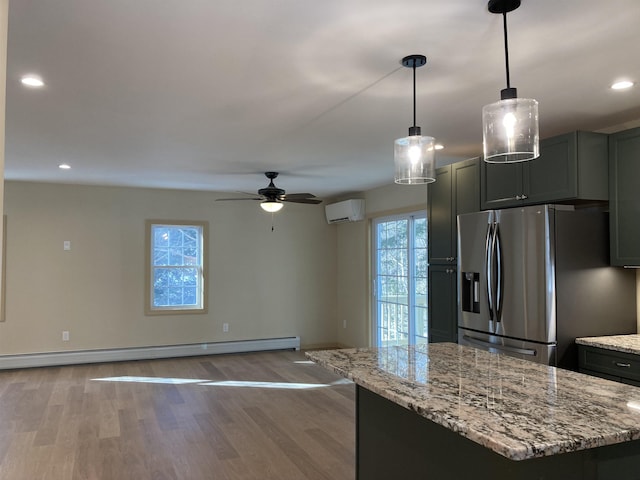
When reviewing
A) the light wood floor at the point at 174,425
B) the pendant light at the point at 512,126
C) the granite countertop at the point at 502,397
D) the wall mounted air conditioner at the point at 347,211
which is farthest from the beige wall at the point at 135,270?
the pendant light at the point at 512,126

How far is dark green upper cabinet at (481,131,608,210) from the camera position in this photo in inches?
127

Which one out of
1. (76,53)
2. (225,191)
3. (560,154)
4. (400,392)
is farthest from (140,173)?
(400,392)

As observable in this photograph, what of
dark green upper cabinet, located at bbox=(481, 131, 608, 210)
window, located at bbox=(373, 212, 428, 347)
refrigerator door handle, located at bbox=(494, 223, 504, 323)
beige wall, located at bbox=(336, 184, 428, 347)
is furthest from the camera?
beige wall, located at bbox=(336, 184, 428, 347)

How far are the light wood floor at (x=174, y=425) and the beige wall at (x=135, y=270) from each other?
0.68m

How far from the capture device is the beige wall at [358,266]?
642 centimetres

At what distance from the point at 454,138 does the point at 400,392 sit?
112 inches

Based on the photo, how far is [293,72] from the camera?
2.59 metres

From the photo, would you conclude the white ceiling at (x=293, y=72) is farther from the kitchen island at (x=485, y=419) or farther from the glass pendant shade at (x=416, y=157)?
the kitchen island at (x=485, y=419)

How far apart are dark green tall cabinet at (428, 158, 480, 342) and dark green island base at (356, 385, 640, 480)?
2105 mm

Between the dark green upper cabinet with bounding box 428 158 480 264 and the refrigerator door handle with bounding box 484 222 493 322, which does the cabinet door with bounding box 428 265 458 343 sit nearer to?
the dark green upper cabinet with bounding box 428 158 480 264

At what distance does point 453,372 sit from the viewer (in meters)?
2.02

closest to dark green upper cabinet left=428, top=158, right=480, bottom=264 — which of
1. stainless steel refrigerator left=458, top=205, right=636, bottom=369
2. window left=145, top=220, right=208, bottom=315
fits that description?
stainless steel refrigerator left=458, top=205, right=636, bottom=369

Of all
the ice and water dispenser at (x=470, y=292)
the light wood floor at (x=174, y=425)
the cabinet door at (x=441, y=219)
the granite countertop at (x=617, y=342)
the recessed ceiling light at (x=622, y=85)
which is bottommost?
the light wood floor at (x=174, y=425)

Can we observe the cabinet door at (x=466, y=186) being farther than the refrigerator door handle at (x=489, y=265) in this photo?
Yes
